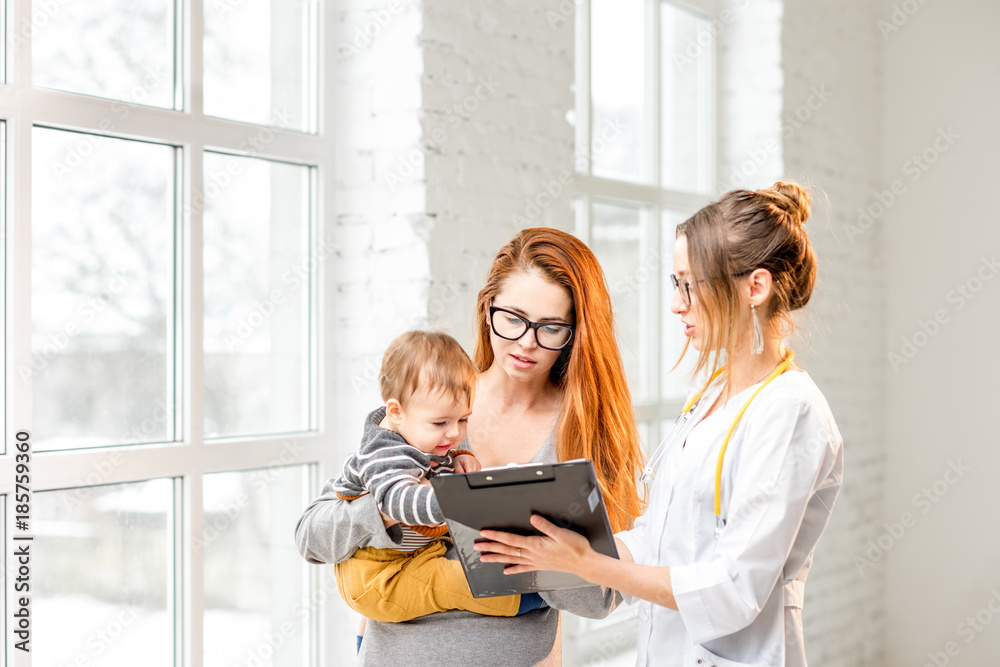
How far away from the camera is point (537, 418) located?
5.45 ft

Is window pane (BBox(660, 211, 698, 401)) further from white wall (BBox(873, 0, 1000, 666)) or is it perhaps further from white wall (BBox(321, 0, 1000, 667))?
white wall (BBox(873, 0, 1000, 666))

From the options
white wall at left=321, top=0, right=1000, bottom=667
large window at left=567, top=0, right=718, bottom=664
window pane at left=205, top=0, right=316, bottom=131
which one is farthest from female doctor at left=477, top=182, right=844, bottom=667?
white wall at left=321, top=0, right=1000, bottom=667

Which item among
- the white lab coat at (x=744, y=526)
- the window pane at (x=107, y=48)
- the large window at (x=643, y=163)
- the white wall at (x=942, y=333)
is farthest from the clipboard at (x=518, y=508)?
the white wall at (x=942, y=333)

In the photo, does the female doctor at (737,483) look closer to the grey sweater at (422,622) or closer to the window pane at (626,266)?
the grey sweater at (422,622)

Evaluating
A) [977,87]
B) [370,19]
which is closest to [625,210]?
[370,19]

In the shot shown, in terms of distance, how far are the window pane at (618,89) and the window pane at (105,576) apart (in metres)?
2.04

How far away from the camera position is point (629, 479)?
159cm

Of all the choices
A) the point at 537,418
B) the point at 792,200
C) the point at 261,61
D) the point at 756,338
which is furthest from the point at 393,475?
the point at 261,61

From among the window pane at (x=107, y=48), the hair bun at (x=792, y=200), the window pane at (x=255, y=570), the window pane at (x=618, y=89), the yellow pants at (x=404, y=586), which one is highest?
the window pane at (x=618, y=89)

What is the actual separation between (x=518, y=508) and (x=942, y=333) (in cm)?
362

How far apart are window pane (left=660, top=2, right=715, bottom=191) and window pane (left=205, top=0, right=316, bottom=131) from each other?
1.77 metres

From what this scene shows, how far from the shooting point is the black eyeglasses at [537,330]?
159cm

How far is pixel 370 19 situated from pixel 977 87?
10.1ft

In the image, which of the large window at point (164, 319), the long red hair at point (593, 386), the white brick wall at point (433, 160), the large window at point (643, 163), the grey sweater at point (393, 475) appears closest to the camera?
the grey sweater at point (393, 475)
